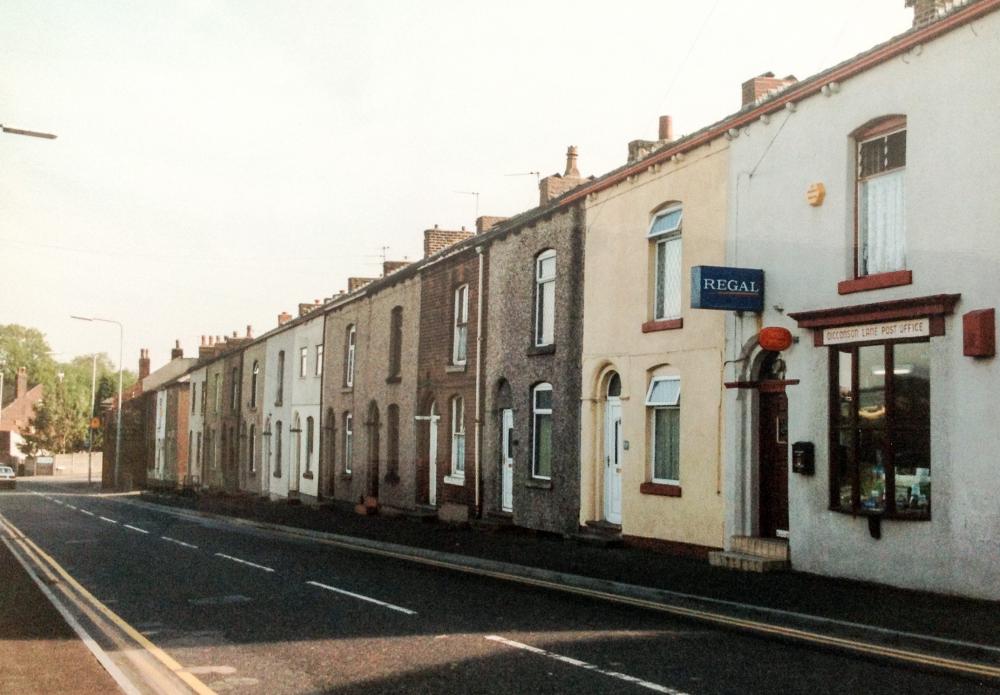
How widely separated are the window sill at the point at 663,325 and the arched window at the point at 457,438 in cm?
927

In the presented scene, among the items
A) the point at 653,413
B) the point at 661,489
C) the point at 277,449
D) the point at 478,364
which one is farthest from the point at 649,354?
the point at 277,449

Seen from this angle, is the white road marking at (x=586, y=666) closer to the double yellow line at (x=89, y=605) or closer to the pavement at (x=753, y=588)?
the double yellow line at (x=89, y=605)

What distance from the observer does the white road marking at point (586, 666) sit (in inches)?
306

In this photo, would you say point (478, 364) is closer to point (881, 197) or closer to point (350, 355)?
point (350, 355)

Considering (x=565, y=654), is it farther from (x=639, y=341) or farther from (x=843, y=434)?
(x=639, y=341)

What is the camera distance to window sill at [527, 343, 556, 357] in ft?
74.4

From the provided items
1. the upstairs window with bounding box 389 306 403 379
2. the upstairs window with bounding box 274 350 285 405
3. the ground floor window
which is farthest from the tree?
the ground floor window

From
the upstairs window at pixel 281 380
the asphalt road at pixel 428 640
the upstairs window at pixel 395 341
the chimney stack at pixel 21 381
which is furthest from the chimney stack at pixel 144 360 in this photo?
the asphalt road at pixel 428 640

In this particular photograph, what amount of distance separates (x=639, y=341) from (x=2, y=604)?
1122cm

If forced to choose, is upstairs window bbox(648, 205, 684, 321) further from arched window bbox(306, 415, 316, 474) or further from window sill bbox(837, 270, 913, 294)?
arched window bbox(306, 415, 316, 474)

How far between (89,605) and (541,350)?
40.3 feet

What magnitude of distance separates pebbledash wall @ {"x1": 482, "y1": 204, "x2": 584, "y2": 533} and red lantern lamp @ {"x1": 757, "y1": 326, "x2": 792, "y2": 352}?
22.4 ft

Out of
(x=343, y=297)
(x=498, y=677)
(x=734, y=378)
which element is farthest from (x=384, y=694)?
(x=343, y=297)

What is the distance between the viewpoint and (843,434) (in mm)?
14664
